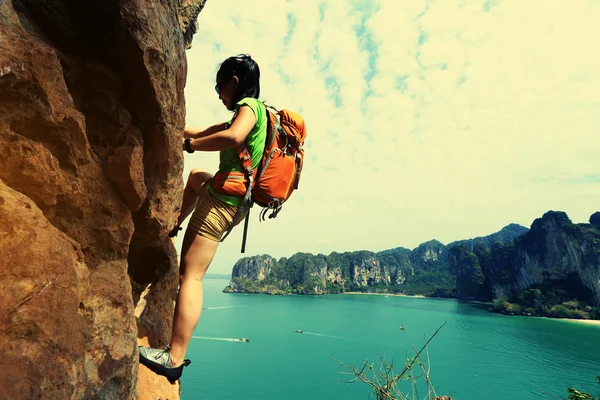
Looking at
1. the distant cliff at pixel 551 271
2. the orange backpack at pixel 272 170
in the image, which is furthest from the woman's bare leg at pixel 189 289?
the distant cliff at pixel 551 271

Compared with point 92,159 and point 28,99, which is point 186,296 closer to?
point 92,159

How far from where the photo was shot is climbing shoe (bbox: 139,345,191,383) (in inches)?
95.4

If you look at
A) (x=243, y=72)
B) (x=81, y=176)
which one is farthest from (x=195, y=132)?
(x=81, y=176)

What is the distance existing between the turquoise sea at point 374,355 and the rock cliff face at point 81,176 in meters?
23.5

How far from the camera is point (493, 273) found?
119 m

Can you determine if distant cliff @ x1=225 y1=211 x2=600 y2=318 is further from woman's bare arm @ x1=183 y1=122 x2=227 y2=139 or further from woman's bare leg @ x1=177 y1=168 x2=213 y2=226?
woman's bare arm @ x1=183 y1=122 x2=227 y2=139

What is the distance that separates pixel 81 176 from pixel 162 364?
1.44 m

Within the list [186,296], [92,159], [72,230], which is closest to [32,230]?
[72,230]

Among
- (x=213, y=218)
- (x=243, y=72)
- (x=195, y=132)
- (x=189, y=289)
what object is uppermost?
(x=243, y=72)

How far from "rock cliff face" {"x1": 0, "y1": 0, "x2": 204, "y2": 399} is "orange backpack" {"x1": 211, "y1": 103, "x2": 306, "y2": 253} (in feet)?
2.27

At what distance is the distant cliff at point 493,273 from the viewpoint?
3484 inches

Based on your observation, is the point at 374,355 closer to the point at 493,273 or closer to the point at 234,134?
the point at 234,134

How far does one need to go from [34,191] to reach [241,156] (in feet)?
4.22

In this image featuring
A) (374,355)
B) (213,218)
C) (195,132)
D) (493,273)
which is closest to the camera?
(213,218)
